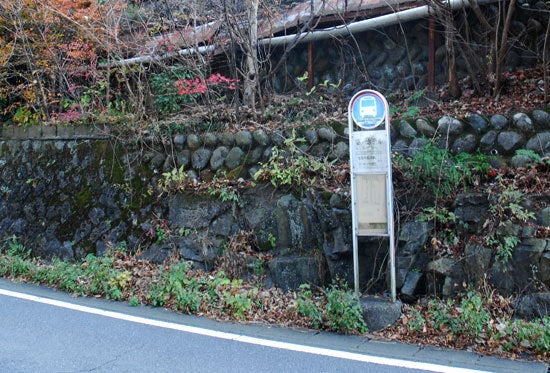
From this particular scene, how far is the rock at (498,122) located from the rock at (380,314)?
136 inches

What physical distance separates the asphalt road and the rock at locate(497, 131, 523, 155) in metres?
3.58

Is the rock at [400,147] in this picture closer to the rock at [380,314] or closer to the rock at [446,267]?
the rock at [446,267]

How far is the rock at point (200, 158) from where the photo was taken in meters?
9.74

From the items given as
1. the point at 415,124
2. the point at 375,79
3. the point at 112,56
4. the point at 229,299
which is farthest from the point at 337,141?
the point at 112,56

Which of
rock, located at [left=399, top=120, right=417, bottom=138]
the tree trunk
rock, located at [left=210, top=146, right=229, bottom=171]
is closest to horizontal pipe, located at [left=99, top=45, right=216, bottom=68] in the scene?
the tree trunk

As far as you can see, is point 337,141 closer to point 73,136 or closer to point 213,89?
point 213,89

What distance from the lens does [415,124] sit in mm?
8180

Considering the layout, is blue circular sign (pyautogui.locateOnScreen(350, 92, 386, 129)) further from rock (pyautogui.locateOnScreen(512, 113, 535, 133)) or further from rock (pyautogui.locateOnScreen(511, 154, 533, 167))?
rock (pyautogui.locateOnScreen(512, 113, 535, 133))

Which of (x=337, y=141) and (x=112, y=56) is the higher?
(x=112, y=56)

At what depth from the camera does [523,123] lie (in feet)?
24.3

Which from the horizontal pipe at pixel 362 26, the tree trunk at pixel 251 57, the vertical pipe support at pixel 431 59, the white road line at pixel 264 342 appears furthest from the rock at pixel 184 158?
the vertical pipe support at pixel 431 59

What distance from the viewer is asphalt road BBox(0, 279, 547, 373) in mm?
4848

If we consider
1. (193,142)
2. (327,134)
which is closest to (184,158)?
(193,142)

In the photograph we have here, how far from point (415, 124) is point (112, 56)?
7346mm
